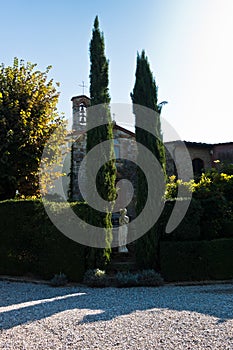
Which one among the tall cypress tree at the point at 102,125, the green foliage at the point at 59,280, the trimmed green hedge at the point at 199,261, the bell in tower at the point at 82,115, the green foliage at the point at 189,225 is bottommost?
the green foliage at the point at 59,280

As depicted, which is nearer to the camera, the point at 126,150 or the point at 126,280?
the point at 126,280

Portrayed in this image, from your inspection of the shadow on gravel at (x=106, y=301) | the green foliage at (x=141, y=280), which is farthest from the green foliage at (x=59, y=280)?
the green foliage at (x=141, y=280)

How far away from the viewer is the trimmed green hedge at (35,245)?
259 inches

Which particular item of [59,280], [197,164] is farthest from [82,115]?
[59,280]

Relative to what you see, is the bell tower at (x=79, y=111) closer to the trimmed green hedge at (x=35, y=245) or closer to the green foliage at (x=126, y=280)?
the trimmed green hedge at (x=35, y=245)

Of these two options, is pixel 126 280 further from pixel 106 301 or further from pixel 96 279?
pixel 106 301

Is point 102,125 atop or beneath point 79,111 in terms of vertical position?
beneath

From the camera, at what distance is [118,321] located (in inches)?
139

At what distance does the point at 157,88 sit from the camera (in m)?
7.89

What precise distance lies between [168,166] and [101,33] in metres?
9.63

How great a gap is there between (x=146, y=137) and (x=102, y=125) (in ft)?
3.92

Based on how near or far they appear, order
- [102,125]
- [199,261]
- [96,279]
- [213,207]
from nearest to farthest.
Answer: [96,279] < [199,261] < [213,207] < [102,125]

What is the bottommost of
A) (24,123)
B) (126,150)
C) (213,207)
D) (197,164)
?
(213,207)

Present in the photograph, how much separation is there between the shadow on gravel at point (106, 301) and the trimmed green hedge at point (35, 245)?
0.61m
